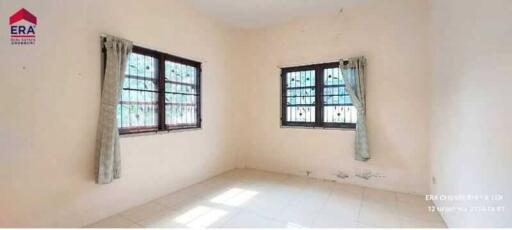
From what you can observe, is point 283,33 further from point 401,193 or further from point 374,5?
point 401,193

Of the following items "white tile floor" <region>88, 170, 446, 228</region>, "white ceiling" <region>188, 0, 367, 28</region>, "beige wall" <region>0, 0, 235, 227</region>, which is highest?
"white ceiling" <region>188, 0, 367, 28</region>

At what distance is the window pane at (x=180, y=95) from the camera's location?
132 inches

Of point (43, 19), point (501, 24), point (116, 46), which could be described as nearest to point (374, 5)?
point (501, 24)

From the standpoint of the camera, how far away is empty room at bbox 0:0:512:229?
193 centimetres

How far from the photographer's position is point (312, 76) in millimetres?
4090

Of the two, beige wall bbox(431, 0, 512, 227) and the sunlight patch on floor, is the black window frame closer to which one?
the sunlight patch on floor

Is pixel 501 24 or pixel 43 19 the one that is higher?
pixel 43 19

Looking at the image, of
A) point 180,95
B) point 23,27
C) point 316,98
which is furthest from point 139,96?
point 316,98

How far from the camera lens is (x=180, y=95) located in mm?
3553

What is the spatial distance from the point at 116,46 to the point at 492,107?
11.1ft

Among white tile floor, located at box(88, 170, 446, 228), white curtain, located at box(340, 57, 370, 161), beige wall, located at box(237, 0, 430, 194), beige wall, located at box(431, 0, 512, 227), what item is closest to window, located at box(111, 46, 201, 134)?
white tile floor, located at box(88, 170, 446, 228)

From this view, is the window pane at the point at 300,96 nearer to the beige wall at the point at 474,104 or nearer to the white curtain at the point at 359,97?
the white curtain at the point at 359,97

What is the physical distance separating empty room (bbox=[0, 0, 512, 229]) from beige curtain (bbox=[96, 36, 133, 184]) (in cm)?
2

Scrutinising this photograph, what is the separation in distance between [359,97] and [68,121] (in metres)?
3.68
